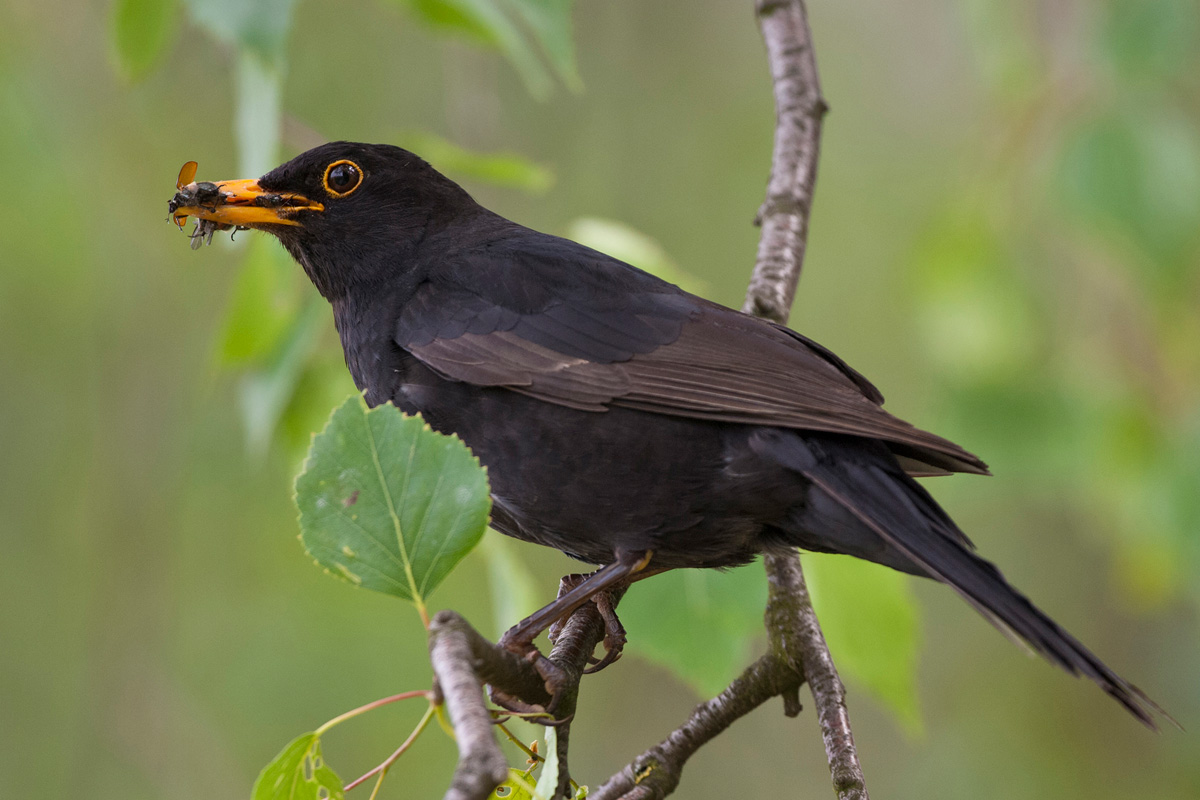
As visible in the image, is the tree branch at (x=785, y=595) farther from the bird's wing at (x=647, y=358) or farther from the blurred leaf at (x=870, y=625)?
the bird's wing at (x=647, y=358)

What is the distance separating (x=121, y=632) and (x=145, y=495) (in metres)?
0.68

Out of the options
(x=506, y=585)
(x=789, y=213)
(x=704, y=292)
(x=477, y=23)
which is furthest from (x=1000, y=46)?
(x=506, y=585)

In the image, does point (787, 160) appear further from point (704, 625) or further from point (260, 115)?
point (260, 115)

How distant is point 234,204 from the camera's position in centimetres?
297

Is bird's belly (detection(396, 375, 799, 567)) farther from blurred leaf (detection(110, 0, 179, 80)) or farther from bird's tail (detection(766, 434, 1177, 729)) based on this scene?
blurred leaf (detection(110, 0, 179, 80))

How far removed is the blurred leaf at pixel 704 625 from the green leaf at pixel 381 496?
126cm

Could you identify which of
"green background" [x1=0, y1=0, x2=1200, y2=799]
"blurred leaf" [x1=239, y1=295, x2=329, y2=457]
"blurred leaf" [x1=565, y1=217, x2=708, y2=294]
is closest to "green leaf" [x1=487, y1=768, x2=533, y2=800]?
"green background" [x1=0, y1=0, x2=1200, y2=799]

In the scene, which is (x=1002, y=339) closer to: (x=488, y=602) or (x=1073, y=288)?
(x=1073, y=288)

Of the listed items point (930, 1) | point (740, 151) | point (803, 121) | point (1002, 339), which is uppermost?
point (930, 1)

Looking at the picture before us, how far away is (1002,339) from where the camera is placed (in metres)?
4.24

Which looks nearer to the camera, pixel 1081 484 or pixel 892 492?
pixel 892 492

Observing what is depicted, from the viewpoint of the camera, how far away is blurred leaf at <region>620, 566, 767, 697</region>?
2848 mm

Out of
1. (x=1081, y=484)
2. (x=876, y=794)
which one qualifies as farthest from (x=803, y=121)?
(x=876, y=794)

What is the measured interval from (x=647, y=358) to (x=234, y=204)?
Answer: 1.24m
